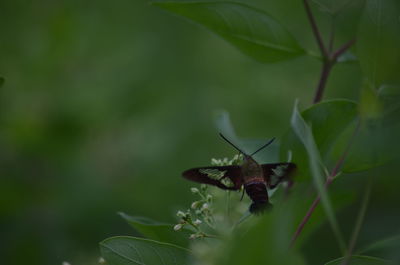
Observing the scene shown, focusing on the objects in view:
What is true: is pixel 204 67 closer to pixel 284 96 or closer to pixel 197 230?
pixel 284 96

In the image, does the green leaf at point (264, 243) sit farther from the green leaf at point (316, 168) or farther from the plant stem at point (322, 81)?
the plant stem at point (322, 81)

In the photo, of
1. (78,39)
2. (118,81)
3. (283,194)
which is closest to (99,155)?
(118,81)

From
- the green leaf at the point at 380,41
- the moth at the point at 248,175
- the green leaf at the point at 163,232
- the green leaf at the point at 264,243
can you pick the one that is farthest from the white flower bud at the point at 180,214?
the green leaf at the point at 380,41

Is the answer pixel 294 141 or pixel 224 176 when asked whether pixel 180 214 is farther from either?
pixel 294 141

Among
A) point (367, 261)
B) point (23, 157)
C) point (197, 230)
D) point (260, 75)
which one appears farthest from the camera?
point (260, 75)

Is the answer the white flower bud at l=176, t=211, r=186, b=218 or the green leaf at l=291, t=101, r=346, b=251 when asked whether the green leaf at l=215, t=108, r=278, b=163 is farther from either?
the white flower bud at l=176, t=211, r=186, b=218

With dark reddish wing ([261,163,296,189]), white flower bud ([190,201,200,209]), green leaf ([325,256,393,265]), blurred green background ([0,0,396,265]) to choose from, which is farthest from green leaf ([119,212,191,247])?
blurred green background ([0,0,396,265])
